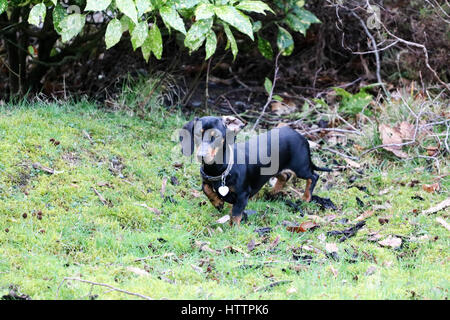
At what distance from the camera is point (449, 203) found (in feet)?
14.9

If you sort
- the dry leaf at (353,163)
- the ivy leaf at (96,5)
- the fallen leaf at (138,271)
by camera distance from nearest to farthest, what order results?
the fallen leaf at (138,271) → the ivy leaf at (96,5) → the dry leaf at (353,163)

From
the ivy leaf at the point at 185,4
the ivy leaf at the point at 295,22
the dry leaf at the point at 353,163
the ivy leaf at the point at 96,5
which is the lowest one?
the dry leaf at the point at 353,163

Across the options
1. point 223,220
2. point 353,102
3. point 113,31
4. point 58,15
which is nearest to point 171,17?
point 113,31

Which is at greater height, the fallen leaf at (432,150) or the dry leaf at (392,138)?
the dry leaf at (392,138)

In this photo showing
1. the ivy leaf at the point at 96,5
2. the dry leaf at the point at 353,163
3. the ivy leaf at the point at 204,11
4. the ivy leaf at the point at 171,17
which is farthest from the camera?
the dry leaf at the point at 353,163

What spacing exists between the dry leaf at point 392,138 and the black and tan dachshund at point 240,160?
0.79 meters

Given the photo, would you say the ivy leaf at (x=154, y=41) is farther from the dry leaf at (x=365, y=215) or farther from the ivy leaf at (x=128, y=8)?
the dry leaf at (x=365, y=215)

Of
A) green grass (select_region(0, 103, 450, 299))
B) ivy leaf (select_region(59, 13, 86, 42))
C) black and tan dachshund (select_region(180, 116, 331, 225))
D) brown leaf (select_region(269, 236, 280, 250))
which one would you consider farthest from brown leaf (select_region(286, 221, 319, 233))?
ivy leaf (select_region(59, 13, 86, 42))

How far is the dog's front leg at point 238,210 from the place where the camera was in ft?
14.0

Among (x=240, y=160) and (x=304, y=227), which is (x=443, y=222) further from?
(x=240, y=160)

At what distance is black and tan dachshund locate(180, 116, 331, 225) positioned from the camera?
4086 mm

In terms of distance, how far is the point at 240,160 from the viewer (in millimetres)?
4461

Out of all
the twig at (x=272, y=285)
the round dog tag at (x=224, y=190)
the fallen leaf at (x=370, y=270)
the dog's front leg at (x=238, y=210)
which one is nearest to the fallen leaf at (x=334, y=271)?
the fallen leaf at (x=370, y=270)

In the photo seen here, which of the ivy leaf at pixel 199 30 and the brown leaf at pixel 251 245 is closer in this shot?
the brown leaf at pixel 251 245
